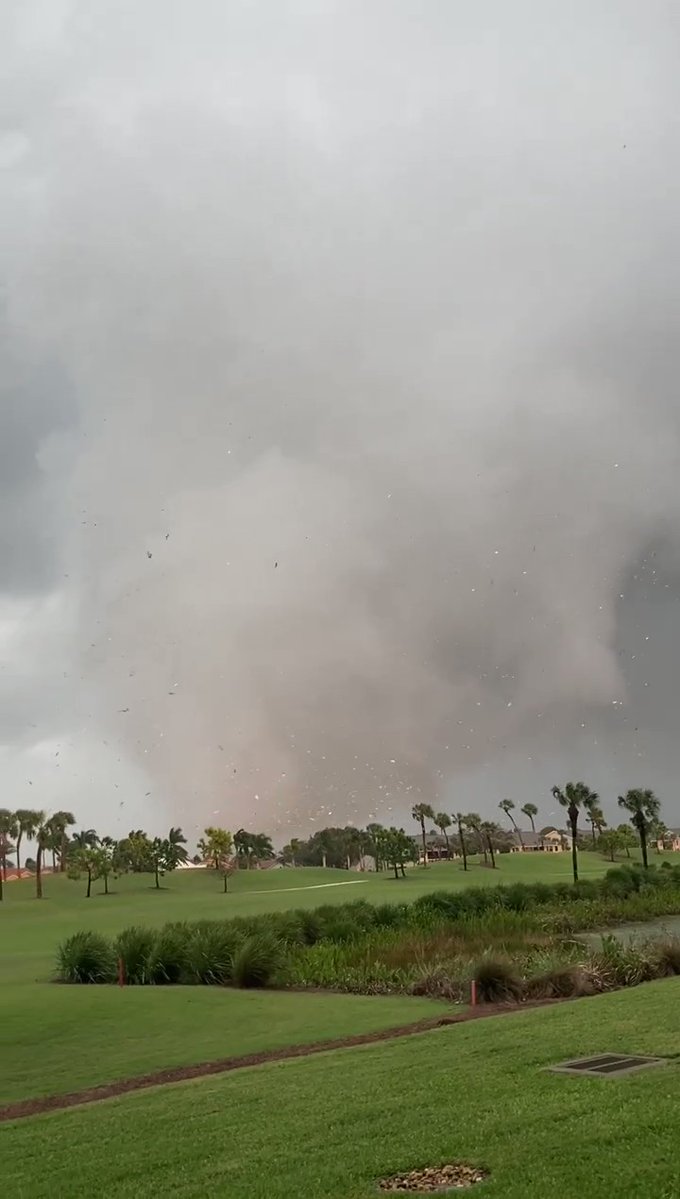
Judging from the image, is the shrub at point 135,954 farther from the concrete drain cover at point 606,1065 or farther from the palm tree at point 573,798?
the palm tree at point 573,798

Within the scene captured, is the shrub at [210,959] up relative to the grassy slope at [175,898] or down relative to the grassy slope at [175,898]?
up

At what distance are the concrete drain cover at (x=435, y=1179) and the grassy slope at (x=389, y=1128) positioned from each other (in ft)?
0.47

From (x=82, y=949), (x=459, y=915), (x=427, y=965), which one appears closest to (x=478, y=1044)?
(x=427, y=965)

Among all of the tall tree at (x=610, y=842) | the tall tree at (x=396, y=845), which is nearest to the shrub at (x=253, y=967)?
the tall tree at (x=396, y=845)

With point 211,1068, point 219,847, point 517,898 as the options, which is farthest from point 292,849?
point 211,1068

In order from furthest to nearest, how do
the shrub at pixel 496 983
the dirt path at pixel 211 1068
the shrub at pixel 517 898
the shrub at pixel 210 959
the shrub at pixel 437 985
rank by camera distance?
1. the shrub at pixel 517 898
2. the shrub at pixel 210 959
3. the shrub at pixel 437 985
4. the shrub at pixel 496 983
5. the dirt path at pixel 211 1068

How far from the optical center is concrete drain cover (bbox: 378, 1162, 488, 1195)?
768 centimetres

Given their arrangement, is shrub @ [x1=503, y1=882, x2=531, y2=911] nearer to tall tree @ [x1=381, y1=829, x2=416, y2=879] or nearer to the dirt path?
the dirt path

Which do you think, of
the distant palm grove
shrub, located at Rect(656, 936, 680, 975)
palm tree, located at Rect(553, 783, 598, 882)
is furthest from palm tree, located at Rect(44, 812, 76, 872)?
shrub, located at Rect(656, 936, 680, 975)

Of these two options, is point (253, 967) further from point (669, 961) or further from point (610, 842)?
point (610, 842)

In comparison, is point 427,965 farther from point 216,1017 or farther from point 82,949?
point 82,949

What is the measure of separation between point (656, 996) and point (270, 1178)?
11703mm

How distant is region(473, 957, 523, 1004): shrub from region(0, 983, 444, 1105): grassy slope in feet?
3.79

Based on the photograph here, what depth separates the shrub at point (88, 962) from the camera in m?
31.4
